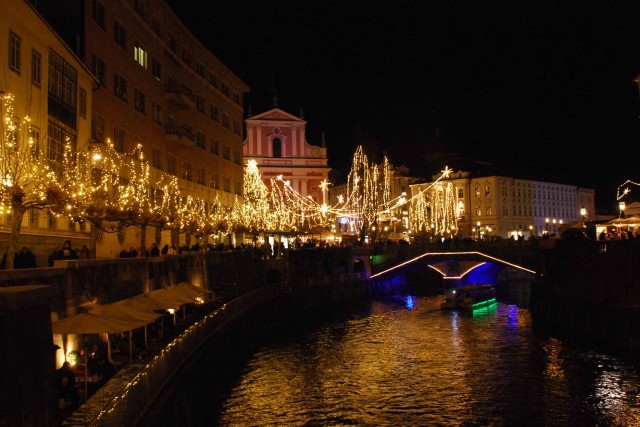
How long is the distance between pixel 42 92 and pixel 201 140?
114ft

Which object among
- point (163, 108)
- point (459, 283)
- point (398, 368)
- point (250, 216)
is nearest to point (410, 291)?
point (459, 283)

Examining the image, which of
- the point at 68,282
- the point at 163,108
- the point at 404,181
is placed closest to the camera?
the point at 68,282

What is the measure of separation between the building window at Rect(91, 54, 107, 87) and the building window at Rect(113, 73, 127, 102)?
1.81 m

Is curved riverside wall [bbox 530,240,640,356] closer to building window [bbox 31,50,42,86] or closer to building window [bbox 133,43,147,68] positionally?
building window [bbox 31,50,42,86]

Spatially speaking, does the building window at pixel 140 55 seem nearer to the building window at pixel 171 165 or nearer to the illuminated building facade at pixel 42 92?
the building window at pixel 171 165

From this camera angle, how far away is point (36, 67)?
30266 millimetres

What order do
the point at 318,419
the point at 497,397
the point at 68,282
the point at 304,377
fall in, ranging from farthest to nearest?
1. the point at 304,377
2. the point at 497,397
3. the point at 318,419
4. the point at 68,282

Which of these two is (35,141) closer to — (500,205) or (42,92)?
(42,92)

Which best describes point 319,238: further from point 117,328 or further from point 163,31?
point 117,328

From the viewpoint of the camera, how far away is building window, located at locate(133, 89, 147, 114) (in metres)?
49.9

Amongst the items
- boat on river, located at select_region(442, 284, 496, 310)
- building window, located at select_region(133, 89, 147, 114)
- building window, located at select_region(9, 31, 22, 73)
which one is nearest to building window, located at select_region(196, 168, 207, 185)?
building window, located at select_region(133, 89, 147, 114)

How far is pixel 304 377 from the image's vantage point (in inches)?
1358

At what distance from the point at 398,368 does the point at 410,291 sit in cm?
5444

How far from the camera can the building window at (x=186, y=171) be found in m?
60.5
